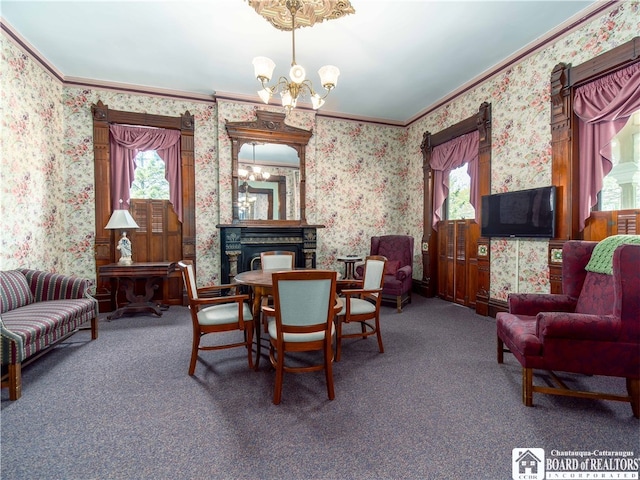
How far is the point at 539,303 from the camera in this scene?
2508mm

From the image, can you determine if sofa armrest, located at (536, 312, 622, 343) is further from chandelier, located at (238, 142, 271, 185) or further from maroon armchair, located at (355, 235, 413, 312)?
chandelier, located at (238, 142, 271, 185)

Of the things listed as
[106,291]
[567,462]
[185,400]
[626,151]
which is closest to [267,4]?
[185,400]

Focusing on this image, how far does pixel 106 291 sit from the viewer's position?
4.33 m

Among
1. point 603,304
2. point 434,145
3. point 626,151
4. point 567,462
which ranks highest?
point 434,145

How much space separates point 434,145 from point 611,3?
2.57 meters

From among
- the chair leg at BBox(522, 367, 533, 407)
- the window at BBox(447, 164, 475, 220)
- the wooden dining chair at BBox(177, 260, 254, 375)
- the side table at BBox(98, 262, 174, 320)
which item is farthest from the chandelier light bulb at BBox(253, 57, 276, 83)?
the window at BBox(447, 164, 475, 220)

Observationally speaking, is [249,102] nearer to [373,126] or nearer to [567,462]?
[373,126]

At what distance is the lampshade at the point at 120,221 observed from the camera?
4016 mm

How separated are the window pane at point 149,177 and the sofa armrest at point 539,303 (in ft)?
15.6

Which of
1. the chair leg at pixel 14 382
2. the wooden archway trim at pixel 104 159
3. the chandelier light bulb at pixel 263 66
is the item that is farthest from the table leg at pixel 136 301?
the chandelier light bulb at pixel 263 66

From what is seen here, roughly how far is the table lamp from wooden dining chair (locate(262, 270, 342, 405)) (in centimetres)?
308

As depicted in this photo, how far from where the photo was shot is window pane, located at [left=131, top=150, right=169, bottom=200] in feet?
14.9

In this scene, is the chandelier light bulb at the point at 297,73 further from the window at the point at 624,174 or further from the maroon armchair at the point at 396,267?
the window at the point at 624,174

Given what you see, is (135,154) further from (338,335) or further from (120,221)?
(338,335)
